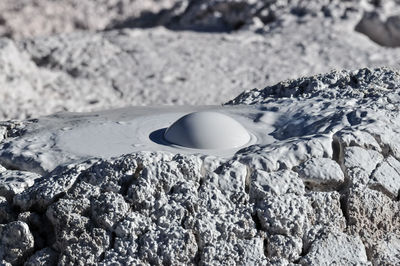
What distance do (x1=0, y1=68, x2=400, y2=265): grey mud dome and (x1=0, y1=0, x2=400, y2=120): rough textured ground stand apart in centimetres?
264

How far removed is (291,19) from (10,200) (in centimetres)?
381

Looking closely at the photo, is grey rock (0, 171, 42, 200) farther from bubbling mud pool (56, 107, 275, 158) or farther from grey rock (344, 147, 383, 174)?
grey rock (344, 147, 383, 174)

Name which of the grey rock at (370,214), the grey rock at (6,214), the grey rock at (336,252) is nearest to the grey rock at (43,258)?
the grey rock at (6,214)

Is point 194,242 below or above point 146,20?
above

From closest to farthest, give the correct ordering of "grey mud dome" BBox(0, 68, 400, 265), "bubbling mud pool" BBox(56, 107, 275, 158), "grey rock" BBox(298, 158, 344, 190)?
"grey mud dome" BBox(0, 68, 400, 265) < "grey rock" BBox(298, 158, 344, 190) < "bubbling mud pool" BBox(56, 107, 275, 158)

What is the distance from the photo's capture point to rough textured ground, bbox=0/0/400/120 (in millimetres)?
4742

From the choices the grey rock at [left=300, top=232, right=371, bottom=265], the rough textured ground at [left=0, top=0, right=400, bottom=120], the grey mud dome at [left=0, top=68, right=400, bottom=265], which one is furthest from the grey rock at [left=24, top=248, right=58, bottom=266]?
the rough textured ground at [left=0, top=0, right=400, bottom=120]

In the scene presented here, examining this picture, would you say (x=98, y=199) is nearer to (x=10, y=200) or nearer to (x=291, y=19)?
(x=10, y=200)

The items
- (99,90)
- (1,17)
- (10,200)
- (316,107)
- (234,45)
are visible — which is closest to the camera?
(10,200)

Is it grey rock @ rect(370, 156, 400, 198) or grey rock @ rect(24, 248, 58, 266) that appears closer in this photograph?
grey rock @ rect(24, 248, 58, 266)

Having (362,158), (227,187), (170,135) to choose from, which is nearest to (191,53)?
(170,135)

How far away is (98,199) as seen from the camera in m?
1.81

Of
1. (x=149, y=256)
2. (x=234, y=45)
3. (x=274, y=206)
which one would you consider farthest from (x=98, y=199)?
(x=234, y=45)

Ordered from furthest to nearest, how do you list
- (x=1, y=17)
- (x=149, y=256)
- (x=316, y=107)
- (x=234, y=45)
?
1. (x=1, y=17)
2. (x=234, y=45)
3. (x=316, y=107)
4. (x=149, y=256)
